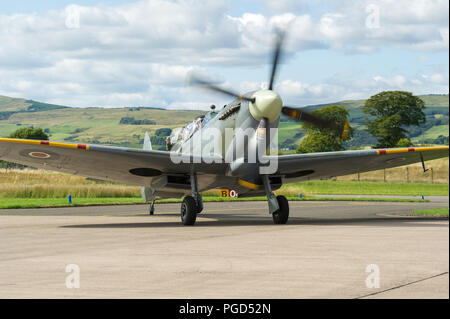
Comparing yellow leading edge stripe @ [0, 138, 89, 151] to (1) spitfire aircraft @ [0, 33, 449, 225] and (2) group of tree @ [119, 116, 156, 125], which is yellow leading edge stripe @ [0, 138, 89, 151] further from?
(2) group of tree @ [119, 116, 156, 125]

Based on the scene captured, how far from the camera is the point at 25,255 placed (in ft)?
30.2

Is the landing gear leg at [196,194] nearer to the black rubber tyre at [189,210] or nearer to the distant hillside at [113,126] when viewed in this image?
the black rubber tyre at [189,210]

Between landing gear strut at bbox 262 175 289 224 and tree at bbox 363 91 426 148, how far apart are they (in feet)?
282

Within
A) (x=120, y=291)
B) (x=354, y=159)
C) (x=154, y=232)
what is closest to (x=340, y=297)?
(x=120, y=291)

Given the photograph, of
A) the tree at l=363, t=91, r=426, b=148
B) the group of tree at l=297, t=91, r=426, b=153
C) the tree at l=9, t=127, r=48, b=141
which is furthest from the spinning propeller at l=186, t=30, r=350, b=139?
the tree at l=9, t=127, r=48, b=141

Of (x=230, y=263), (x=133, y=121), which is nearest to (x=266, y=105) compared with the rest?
(x=230, y=263)

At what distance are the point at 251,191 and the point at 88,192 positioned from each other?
763 inches

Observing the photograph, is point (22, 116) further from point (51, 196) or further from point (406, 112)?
point (51, 196)

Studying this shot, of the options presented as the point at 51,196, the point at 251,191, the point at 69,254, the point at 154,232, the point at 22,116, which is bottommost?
the point at 69,254

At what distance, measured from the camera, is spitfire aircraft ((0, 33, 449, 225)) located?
580 inches

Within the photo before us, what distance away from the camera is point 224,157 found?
15672 millimetres

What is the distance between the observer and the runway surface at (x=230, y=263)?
19.5 feet

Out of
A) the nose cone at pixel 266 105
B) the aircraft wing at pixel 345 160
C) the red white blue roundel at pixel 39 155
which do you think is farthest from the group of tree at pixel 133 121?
the nose cone at pixel 266 105

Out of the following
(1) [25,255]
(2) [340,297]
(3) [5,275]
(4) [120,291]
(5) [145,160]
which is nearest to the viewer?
(2) [340,297]
